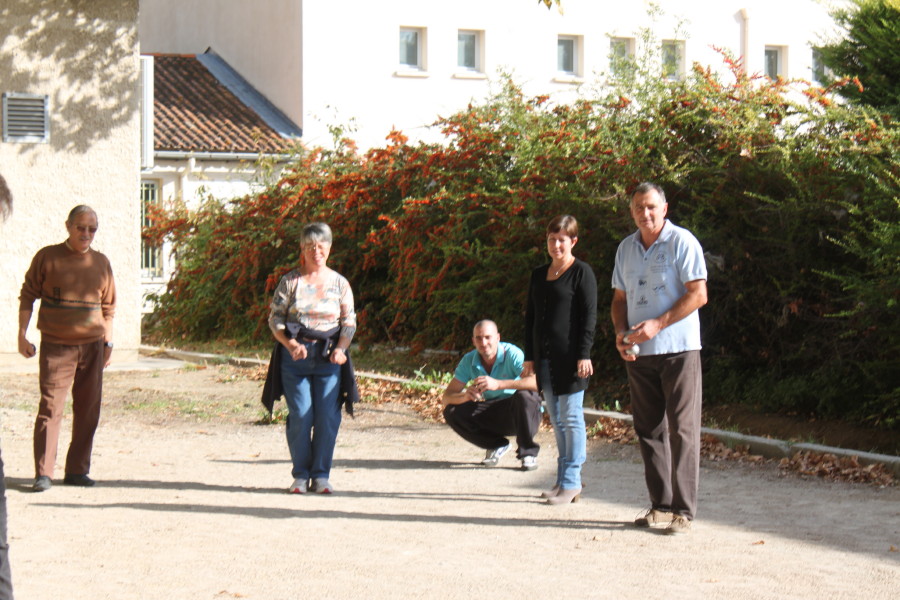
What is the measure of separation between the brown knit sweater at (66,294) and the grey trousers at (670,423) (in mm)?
3584

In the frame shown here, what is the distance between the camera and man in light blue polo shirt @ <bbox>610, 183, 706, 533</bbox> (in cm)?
714

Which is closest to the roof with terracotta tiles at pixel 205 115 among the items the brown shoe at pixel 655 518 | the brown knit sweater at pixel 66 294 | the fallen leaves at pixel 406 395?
the fallen leaves at pixel 406 395

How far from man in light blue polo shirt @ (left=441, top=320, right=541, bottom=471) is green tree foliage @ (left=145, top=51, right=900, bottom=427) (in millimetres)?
2747

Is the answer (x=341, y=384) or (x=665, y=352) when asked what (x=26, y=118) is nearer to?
(x=341, y=384)

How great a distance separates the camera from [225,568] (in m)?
6.38

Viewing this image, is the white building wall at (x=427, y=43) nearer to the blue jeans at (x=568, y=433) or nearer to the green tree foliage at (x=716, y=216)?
the green tree foliage at (x=716, y=216)

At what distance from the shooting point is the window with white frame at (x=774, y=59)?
1385 inches

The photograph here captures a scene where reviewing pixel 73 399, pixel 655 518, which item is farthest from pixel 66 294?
pixel 655 518

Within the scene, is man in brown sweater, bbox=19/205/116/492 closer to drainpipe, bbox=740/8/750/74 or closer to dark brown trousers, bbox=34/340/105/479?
dark brown trousers, bbox=34/340/105/479

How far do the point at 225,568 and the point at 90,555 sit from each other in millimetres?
755

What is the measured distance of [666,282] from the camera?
23.6ft

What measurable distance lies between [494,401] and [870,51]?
24.9ft

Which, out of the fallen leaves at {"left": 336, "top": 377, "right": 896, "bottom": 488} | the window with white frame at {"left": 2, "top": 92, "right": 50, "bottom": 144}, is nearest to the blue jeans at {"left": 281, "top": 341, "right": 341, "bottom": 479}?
the fallen leaves at {"left": 336, "top": 377, "right": 896, "bottom": 488}

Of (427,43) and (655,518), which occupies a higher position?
(427,43)
